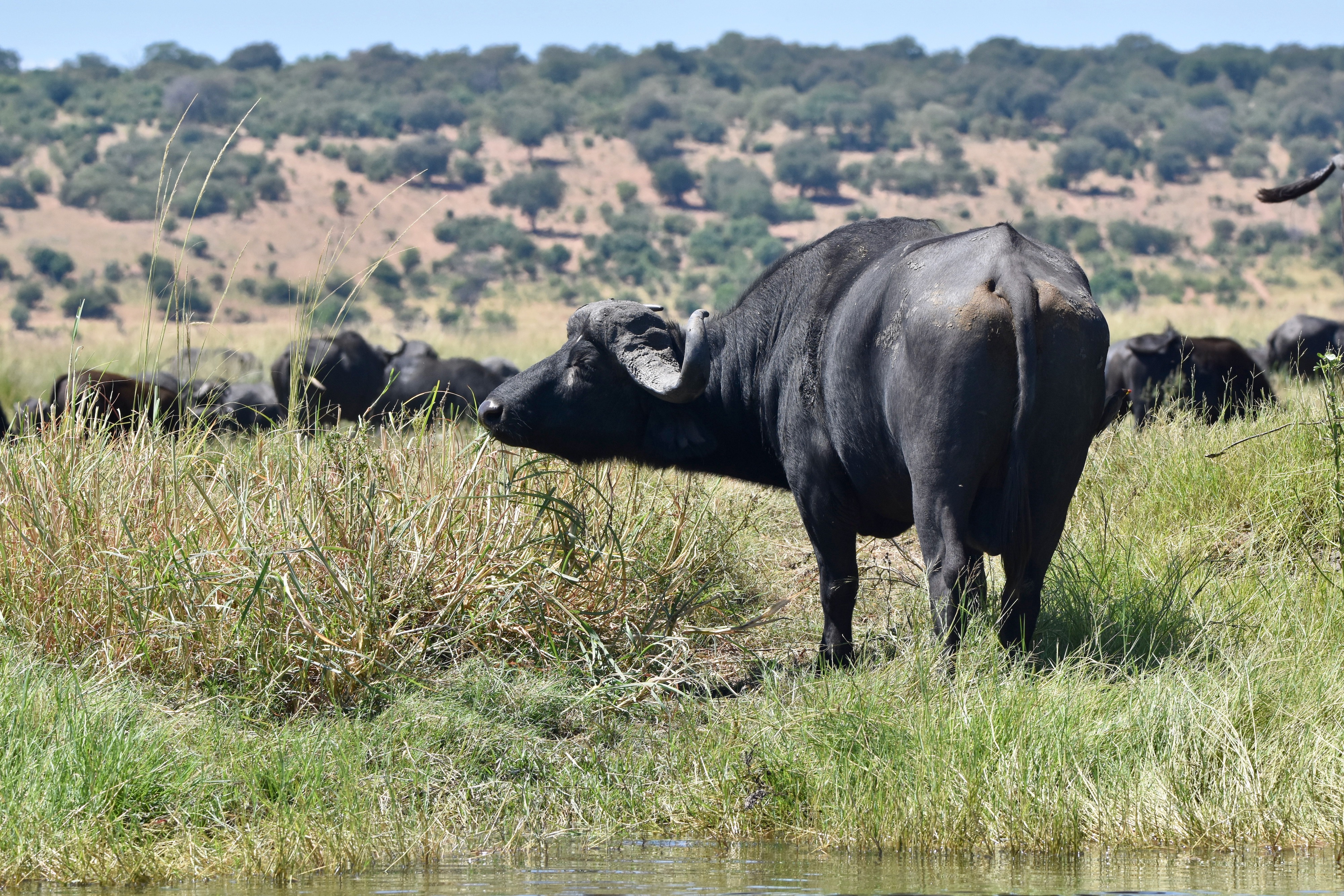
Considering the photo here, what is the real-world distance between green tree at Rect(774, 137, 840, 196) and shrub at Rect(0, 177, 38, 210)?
35.3 metres

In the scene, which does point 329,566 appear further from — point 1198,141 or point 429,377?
point 1198,141

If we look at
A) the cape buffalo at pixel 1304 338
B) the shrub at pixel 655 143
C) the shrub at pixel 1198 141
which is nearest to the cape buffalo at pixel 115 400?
the cape buffalo at pixel 1304 338

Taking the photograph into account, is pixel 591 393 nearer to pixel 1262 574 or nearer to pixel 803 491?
pixel 803 491

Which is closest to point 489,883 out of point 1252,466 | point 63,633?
point 63,633

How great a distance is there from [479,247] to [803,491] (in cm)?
5721

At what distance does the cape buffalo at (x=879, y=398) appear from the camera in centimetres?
476

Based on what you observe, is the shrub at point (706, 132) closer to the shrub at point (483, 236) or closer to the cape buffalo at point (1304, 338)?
the shrub at point (483, 236)

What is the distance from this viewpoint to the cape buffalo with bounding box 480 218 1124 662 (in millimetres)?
4758

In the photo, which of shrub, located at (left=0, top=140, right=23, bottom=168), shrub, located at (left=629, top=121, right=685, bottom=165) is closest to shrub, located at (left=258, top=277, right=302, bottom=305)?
shrub, located at (left=0, top=140, right=23, bottom=168)

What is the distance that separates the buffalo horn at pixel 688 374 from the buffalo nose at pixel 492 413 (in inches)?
23.7

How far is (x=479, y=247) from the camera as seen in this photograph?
6172cm

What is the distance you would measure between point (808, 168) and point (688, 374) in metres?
69.8

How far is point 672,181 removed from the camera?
72.6 metres

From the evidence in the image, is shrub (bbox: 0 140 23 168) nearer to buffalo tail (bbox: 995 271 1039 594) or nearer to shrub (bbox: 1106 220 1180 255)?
shrub (bbox: 1106 220 1180 255)
